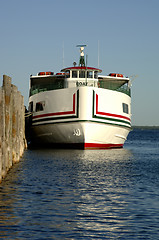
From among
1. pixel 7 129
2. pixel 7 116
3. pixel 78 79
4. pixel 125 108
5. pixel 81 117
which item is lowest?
pixel 7 129

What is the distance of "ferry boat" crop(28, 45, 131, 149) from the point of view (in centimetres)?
3241

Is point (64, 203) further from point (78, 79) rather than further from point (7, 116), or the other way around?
point (78, 79)

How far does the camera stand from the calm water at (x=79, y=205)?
31.0 feet

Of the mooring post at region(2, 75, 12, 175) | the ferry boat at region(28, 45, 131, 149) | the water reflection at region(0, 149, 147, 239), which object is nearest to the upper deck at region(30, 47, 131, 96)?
the ferry boat at region(28, 45, 131, 149)

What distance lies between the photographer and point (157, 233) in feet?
30.9

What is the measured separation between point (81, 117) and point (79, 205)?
20.1m

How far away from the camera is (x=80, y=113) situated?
32250 millimetres

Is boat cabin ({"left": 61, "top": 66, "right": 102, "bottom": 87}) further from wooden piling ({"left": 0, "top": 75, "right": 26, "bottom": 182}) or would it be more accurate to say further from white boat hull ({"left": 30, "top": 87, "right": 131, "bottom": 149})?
wooden piling ({"left": 0, "top": 75, "right": 26, "bottom": 182})

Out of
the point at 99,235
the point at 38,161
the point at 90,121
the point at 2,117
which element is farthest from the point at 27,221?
the point at 90,121

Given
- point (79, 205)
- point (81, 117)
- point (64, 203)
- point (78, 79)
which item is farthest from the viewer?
point (78, 79)

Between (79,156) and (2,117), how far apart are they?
13146mm

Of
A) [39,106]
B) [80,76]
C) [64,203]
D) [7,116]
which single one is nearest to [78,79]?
[80,76]

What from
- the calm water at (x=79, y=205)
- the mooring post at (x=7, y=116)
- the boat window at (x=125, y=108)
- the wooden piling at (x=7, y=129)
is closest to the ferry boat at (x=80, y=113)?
the boat window at (x=125, y=108)

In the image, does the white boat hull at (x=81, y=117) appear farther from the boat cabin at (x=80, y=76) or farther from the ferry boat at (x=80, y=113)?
the boat cabin at (x=80, y=76)
